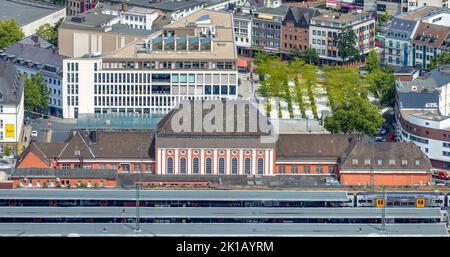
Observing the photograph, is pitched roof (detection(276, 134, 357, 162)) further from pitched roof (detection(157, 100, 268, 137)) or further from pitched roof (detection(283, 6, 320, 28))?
pitched roof (detection(283, 6, 320, 28))

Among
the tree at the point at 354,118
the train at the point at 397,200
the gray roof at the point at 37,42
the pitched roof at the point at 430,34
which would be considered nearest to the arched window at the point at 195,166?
the train at the point at 397,200

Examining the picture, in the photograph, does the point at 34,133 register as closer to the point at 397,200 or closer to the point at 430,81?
the point at 397,200

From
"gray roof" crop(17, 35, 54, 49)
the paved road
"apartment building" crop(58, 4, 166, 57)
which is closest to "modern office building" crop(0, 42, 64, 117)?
the paved road

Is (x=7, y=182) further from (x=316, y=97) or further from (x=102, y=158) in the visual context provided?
(x=316, y=97)
